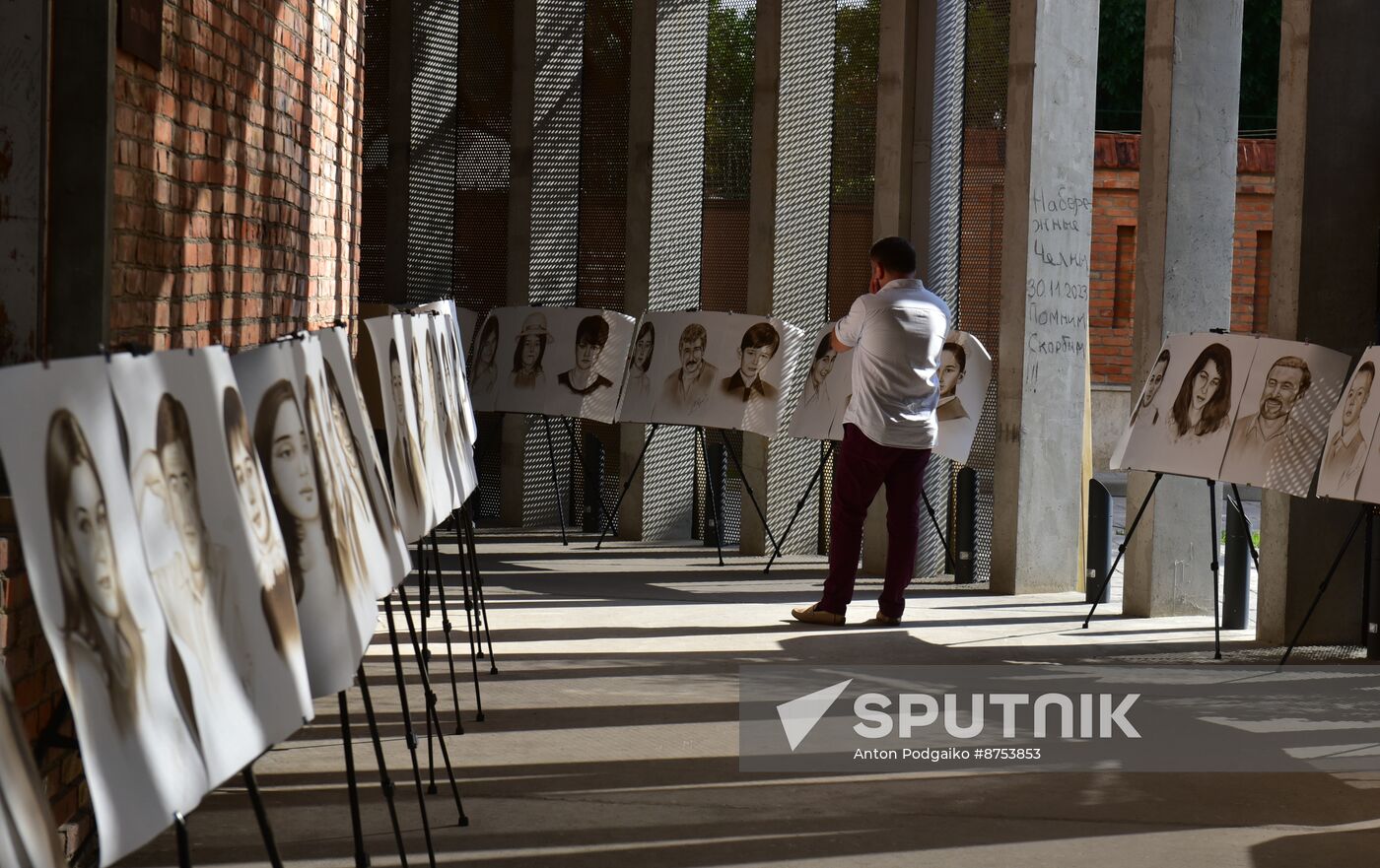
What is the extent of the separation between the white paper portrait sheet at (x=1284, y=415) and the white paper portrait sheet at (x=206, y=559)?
5.39 meters

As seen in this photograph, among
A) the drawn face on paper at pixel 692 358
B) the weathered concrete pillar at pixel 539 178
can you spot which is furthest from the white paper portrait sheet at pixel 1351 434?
the weathered concrete pillar at pixel 539 178

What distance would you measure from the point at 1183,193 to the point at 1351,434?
2049 mm

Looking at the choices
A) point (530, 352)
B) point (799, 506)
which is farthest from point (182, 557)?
point (530, 352)

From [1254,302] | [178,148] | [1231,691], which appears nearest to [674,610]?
[1231,691]

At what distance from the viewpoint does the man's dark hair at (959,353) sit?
950cm

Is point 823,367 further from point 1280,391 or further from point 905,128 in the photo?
point 1280,391

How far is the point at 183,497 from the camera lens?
2.68 m

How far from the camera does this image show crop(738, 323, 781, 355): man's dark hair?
10352mm

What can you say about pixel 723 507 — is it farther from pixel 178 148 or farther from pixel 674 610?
pixel 178 148

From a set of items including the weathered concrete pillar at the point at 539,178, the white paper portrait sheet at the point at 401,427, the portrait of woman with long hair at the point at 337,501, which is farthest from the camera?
the weathered concrete pillar at the point at 539,178

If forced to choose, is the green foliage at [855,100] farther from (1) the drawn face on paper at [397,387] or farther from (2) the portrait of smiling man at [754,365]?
(1) the drawn face on paper at [397,387]

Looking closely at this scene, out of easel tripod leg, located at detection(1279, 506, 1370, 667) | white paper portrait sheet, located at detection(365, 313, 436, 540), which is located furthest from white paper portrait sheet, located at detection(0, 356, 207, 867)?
easel tripod leg, located at detection(1279, 506, 1370, 667)

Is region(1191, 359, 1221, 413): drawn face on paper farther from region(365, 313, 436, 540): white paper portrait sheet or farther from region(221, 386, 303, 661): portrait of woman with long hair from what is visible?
region(221, 386, 303, 661): portrait of woman with long hair

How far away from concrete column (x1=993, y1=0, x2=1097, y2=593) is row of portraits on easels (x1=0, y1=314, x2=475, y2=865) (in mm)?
6241
